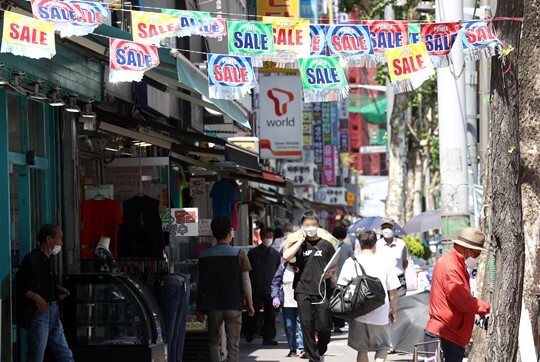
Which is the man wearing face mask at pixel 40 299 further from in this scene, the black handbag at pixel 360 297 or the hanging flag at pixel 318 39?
the hanging flag at pixel 318 39

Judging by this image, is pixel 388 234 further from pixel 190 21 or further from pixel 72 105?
pixel 190 21

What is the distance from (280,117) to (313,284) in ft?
49.2

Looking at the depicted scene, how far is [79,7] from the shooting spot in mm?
9125

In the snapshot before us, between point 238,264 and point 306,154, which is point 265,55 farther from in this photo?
point 306,154

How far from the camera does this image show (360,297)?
11.9m

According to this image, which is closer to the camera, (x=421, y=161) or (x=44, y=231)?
(x=44, y=231)

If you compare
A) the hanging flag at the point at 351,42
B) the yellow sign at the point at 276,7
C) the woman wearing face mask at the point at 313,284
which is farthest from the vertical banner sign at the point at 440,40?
the yellow sign at the point at 276,7

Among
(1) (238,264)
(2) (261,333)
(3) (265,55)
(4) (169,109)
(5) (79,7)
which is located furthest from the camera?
(2) (261,333)

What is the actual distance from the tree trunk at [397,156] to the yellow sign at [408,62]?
21.9 m

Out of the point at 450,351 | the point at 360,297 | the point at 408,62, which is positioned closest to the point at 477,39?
the point at 408,62

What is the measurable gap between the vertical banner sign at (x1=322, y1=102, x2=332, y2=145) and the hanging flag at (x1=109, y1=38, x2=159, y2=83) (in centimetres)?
4160

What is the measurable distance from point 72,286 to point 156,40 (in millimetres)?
3125

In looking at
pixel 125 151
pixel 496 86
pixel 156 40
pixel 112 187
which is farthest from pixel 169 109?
pixel 496 86

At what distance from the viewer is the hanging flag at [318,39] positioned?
10844 millimetres
